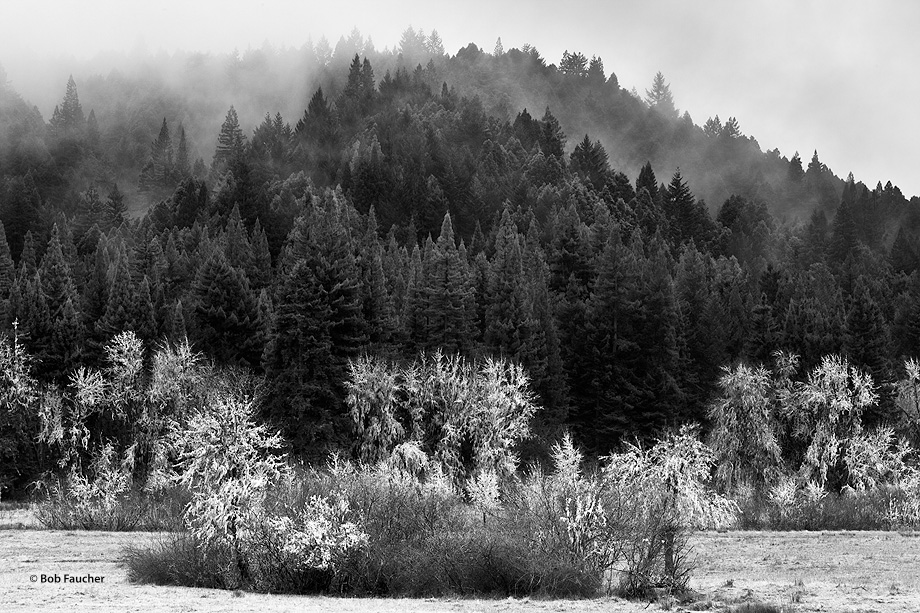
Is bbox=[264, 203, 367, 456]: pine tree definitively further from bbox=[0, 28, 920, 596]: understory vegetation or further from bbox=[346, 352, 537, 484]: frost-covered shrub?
bbox=[346, 352, 537, 484]: frost-covered shrub

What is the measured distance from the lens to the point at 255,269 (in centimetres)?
10956

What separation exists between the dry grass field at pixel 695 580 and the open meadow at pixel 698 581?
42mm

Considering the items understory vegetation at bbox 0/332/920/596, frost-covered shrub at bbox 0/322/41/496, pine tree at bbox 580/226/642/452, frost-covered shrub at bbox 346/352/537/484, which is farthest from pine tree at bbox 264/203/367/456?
pine tree at bbox 580/226/642/452

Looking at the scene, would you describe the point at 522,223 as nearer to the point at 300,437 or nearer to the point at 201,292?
the point at 201,292

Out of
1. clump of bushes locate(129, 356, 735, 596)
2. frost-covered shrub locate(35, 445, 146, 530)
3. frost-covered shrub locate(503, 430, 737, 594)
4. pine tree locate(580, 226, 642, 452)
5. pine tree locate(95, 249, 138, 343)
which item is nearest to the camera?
clump of bushes locate(129, 356, 735, 596)

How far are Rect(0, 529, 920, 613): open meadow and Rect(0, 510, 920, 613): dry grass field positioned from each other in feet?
0.14

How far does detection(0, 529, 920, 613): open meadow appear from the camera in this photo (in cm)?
3438

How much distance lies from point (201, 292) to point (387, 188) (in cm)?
8036

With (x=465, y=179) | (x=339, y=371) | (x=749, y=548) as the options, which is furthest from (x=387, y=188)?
(x=749, y=548)

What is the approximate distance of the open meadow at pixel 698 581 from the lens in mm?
34375

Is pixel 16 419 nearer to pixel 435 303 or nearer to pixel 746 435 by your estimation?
pixel 435 303

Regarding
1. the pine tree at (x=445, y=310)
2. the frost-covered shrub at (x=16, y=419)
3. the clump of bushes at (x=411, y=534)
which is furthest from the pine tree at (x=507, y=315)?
the clump of bushes at (x=411, y=534)

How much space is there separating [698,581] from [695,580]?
12.6 inches

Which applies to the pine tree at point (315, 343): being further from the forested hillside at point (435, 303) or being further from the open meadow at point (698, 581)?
the open meadow at point (698, 581)
